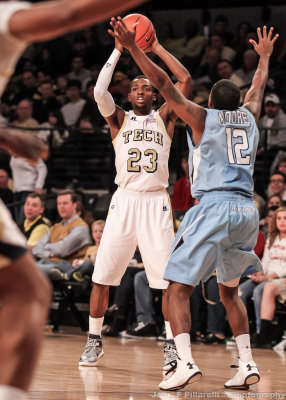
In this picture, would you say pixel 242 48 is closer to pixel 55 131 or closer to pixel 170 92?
pixel 55 131

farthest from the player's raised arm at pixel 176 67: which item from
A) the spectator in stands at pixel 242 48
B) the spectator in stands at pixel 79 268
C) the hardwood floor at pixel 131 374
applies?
the spectator in stands at pixel 242 48

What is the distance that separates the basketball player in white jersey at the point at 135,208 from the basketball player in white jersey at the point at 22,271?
3305 mm

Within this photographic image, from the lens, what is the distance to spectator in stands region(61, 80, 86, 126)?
1270cm

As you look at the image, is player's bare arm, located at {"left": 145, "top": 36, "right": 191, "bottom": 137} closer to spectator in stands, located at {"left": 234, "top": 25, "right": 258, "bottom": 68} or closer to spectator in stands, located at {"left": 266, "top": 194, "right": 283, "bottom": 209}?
spectator in stands, located at {"left": 266, "top": 194, "right": 283, "bottom": 209}

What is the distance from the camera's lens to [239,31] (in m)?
13.0

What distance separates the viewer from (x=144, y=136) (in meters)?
6.01

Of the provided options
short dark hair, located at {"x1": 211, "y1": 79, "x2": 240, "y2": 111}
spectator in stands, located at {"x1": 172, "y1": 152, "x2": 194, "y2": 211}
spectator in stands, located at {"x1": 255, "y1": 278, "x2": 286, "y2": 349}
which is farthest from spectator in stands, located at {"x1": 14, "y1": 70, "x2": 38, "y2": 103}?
short dark hair, located at {"x1": 211, "y1": 79, "x2": 240, "y2": 111}

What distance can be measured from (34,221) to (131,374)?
440cm

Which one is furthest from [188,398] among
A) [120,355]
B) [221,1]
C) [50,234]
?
[221,1]

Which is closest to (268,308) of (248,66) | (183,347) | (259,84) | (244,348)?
(244,348)

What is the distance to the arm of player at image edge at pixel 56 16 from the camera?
2449 mm

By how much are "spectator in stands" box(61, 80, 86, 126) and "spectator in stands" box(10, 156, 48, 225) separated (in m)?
1.64

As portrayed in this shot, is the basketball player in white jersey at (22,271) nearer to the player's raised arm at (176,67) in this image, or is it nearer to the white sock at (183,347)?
the white sock at (183,347)

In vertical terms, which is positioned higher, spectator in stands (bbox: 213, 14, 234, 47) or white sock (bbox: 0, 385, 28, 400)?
spectator in stands (bbox: 213, 14, 234, 47)
